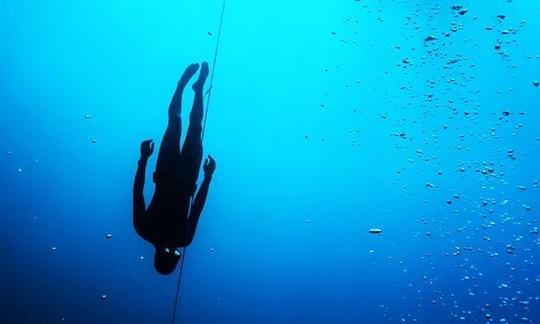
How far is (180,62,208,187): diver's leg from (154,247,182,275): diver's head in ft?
1.78

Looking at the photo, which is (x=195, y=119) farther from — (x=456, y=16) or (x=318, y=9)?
(x=456, y=16)

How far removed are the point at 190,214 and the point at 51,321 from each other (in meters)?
9.89

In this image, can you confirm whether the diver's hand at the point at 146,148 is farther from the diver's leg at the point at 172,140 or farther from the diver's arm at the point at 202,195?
the diver's arm at the point at 202,195

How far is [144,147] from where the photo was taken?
103 inches

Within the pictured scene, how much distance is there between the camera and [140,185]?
8.85 feet

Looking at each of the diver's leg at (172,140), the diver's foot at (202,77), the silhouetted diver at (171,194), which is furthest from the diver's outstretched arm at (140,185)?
the diver's foot at (202,77)

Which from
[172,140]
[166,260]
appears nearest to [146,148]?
[172,140]

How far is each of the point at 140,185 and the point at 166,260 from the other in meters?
0.62

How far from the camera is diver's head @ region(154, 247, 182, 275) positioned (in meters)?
2.70

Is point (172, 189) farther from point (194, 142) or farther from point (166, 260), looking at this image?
point (166, 260)

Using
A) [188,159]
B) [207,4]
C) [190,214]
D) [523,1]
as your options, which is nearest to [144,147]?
[188,159]

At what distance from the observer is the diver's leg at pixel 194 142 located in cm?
273

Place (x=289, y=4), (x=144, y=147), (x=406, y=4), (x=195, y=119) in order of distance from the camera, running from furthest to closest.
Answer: (x=289, y=4)
(x=406, y=4)
(x=195, y=119)
(x=144, y=147)

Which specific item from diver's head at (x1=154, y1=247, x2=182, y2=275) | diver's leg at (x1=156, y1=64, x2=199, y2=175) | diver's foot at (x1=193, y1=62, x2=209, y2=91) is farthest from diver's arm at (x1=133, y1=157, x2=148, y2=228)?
diver's foot at (x1=193, y1=62, x2=209, y2=91)
